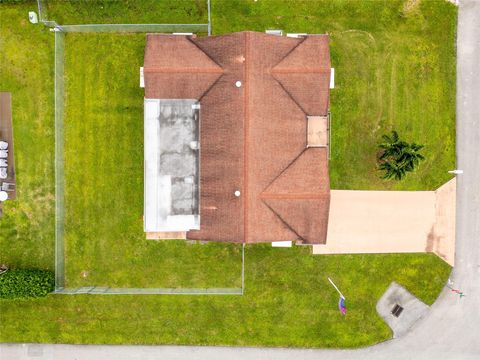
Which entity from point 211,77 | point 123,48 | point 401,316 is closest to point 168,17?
point 123,48

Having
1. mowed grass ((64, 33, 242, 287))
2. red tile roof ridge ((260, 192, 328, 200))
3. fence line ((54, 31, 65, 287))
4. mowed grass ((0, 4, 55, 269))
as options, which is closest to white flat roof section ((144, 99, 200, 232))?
mowed grass ((64, 33, 242, 287))

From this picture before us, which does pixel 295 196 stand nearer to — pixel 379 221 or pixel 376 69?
pixel 379 221

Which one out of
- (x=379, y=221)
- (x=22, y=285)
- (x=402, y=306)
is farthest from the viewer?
(x=402, y=306)

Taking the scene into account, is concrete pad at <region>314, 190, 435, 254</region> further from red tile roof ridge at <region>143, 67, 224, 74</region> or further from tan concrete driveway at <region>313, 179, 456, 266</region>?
red tile roof ridge at <region>143, 67, 224, 74</region>

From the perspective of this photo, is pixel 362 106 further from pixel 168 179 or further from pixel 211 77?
pixel 168 179

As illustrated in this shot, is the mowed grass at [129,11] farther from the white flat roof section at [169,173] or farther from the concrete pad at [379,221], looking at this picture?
the concrete pad at [379,221]

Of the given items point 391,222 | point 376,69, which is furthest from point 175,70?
point 391,222

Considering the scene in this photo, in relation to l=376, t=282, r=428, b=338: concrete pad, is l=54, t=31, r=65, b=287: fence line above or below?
above
